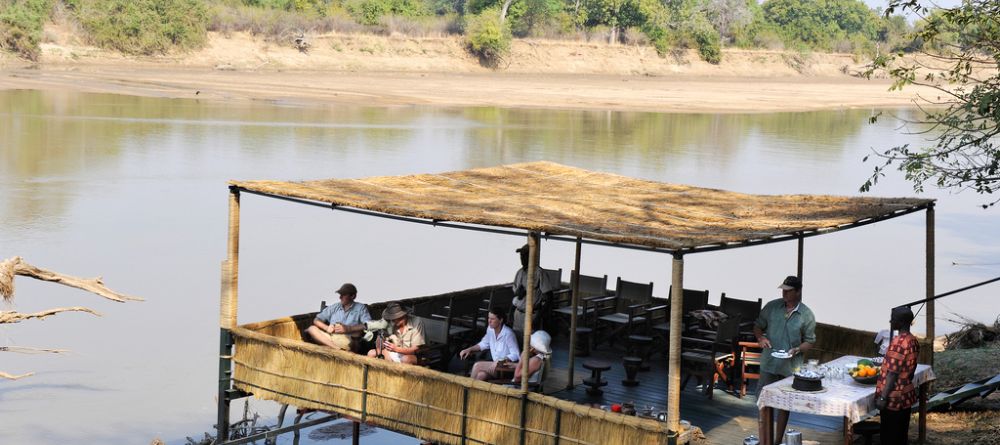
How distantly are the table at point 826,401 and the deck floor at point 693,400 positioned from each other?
581mm

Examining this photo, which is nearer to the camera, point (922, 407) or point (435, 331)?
point (922, 407)

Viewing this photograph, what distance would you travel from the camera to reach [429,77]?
60.7 metres

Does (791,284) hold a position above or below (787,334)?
above

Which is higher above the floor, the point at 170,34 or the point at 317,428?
the point at 170,34

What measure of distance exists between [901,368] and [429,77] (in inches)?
2042

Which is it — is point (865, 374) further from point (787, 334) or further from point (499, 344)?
point (499, 344)

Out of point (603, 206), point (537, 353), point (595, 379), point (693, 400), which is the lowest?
point (693, 400)

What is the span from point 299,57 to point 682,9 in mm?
29318

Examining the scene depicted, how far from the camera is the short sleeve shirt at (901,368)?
9.59 metres

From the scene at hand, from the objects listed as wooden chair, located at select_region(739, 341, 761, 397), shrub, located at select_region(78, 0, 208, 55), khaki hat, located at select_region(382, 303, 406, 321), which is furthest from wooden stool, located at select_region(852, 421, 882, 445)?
shrub, located at select_region(78, 0, 208, 55)

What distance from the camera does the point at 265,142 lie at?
1531 inches

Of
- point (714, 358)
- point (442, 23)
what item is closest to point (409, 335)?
point (714, 358)

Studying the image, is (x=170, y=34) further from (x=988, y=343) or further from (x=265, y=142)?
(x=988, y=343)

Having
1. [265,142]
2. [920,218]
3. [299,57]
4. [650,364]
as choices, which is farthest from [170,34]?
[650,364]
